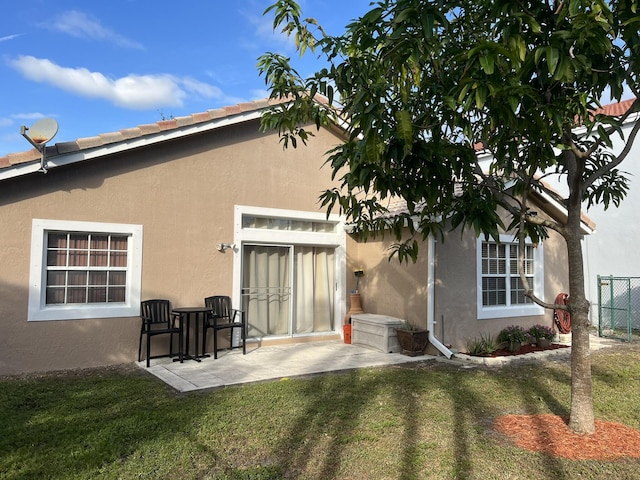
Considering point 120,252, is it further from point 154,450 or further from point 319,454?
point 319,454

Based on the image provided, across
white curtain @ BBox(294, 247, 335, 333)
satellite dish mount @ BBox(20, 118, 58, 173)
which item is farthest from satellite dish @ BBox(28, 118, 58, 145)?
white curtain @ BBox(294, 247, 335, 333)

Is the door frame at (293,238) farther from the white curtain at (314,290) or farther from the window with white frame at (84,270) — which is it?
the window with white frame at (84,270)

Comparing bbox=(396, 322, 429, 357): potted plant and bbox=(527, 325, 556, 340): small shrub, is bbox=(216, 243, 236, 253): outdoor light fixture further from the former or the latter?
bbox=(527, 325, 556, 340): small shrub

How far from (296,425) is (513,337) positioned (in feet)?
21.4

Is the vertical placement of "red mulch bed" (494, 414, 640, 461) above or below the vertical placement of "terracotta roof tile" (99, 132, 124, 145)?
below

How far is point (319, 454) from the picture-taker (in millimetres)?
4301

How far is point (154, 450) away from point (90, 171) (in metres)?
5.37

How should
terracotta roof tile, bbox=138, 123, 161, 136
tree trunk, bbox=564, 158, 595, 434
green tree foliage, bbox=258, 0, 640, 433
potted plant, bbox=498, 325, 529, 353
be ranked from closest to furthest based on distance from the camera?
green tree foliage, bbox=258, 0, 640, 433
tree trunk, bbox=564, 158, 595, 434
terracotta roof tile, bbox=138, 123, 161, 136
potted plant, bbox=498, 325, 529, 353

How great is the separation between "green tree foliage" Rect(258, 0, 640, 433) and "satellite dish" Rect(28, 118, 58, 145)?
368 centimetres

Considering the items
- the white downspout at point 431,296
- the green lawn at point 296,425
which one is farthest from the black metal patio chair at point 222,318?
the white downspout at point 431,296

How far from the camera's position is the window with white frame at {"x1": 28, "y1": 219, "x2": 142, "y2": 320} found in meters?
7.42

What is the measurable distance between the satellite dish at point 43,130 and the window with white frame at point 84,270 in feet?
4.42

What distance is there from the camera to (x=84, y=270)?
783 centimetres

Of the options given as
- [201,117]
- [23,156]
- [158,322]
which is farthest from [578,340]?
[23,156]
